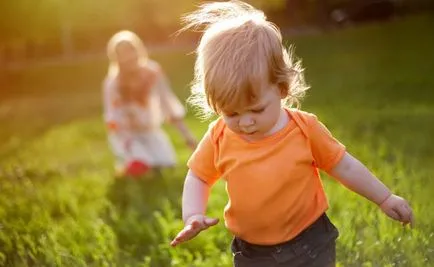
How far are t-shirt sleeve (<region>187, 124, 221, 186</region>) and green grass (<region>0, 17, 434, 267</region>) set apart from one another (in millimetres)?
866

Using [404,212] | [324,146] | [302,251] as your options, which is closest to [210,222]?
[302,251]

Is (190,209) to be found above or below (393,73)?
above

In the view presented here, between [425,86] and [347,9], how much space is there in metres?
11.6

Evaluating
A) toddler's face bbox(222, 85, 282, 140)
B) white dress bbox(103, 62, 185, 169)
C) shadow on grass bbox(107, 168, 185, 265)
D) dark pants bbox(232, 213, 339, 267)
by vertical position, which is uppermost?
toddler's face bbox(222, 85, 282, 140)

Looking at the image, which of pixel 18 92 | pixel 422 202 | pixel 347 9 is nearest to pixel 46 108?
pixel 18 92

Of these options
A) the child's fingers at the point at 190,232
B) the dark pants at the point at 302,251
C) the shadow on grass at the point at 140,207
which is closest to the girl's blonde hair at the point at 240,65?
the child's fingers at the point at 190,232

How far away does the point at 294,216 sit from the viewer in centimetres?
337

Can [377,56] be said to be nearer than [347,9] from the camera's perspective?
Yes

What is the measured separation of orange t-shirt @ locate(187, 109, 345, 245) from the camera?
3328mm

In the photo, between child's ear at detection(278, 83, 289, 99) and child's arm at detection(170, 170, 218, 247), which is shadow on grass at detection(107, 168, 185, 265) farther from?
child's ear at detection(278, 83, 289, 99)

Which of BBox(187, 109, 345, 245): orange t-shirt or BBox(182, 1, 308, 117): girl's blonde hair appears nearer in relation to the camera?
BBox(182, 1, 308, 117): girl's blonde hair

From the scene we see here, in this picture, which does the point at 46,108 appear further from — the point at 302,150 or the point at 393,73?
the point at 302,150

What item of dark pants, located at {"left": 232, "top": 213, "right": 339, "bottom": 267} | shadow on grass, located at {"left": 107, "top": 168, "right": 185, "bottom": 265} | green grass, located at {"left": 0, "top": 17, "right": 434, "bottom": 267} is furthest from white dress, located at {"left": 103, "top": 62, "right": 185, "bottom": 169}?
dark pants, located at {"left": 232, "top": 213, "right": 339, "bottom": 267}

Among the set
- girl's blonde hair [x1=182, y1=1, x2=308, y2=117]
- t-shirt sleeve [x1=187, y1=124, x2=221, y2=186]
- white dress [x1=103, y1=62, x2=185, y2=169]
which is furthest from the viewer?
white dress [x1=103, y1=62, x2=185, y2=169]
